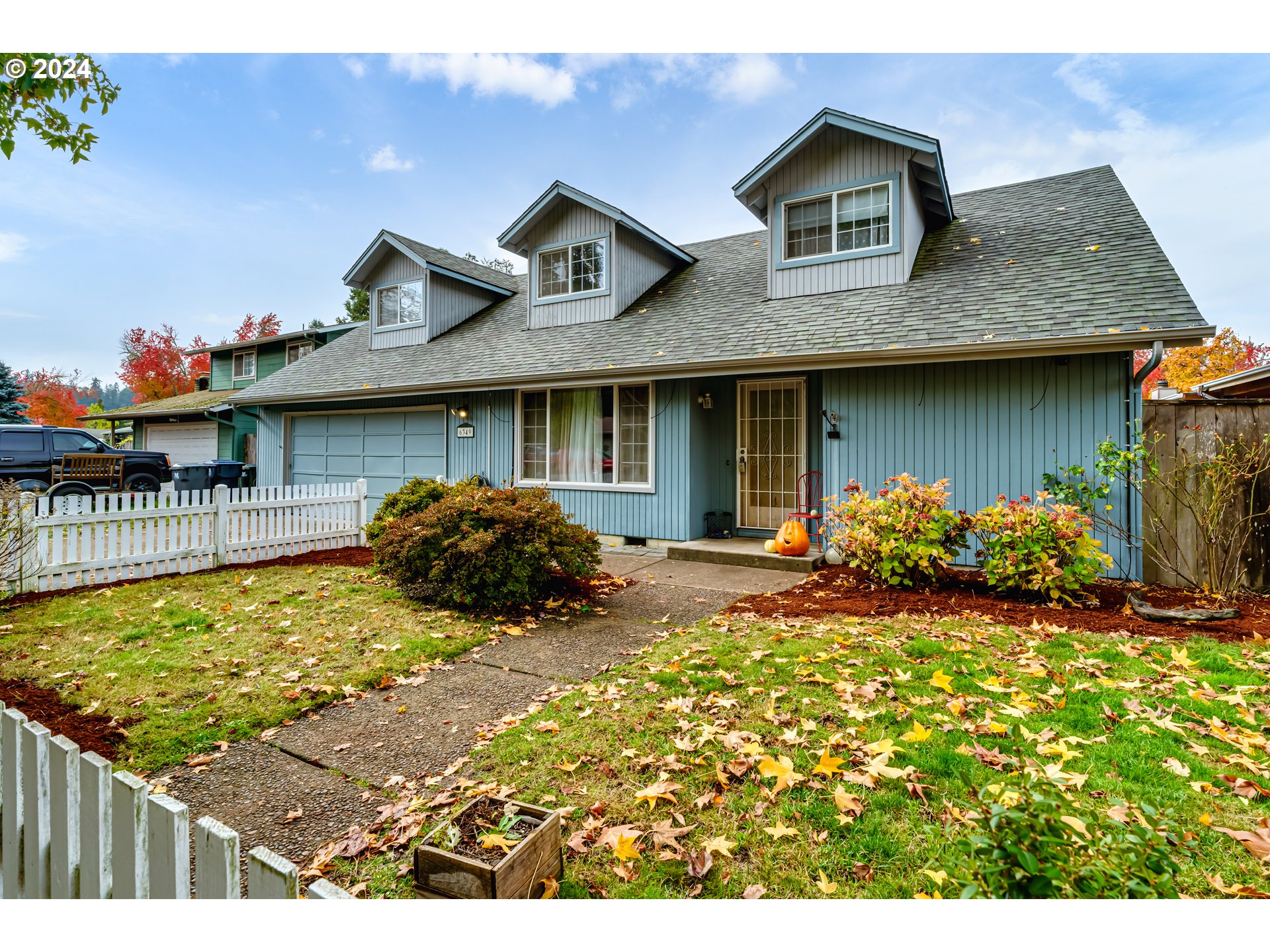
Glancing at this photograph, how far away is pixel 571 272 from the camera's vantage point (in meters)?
11.8

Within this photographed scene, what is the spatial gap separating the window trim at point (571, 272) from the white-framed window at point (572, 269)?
0.7 inches

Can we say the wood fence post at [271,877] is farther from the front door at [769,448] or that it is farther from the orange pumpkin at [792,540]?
the front door at [769,448]

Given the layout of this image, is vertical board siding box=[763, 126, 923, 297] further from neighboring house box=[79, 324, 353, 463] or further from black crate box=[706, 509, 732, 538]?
neighboring house box=[79, 324, 353, 463]

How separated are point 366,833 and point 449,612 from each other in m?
3.56

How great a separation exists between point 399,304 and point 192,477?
300 inches

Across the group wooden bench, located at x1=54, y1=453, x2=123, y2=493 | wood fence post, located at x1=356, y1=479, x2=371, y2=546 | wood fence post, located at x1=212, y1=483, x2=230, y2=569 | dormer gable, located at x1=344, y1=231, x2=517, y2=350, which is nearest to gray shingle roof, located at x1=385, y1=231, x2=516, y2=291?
dormer gable, located at x1=344, y1=231, x2=517, y2=350

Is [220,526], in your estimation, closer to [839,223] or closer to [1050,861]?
[1050,861]

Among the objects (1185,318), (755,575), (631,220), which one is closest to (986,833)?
Result: (755,575)

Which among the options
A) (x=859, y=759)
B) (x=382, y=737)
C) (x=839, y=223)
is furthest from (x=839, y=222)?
(x=382, y=737)

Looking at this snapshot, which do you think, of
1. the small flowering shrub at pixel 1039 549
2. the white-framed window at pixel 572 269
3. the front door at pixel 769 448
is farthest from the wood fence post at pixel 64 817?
the white-framed window at pixel 572 269

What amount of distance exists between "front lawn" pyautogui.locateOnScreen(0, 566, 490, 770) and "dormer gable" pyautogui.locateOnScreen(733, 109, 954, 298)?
24.0 ft

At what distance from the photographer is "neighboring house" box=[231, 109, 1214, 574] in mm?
7211

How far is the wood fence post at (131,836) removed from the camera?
1537 millimetres
